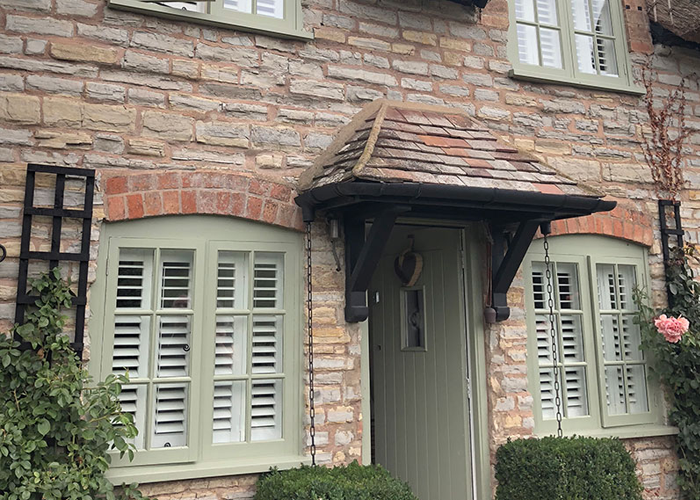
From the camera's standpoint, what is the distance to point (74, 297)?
142 inches

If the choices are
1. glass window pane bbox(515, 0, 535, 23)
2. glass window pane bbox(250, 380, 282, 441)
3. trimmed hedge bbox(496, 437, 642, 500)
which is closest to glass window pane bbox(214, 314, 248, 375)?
glass window pane bbox(250, 380, 282, 441)

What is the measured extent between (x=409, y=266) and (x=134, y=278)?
2305 mm

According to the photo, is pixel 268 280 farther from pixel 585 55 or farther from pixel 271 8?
pixel 585 55

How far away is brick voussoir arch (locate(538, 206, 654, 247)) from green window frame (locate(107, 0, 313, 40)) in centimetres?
259

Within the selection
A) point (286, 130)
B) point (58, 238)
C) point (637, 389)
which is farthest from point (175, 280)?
point (637, 389)

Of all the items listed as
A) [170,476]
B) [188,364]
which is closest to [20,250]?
[188,364]

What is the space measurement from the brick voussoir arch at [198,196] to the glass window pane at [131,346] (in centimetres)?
66

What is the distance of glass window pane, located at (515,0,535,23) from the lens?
5387 millimetres

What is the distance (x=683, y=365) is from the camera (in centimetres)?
502

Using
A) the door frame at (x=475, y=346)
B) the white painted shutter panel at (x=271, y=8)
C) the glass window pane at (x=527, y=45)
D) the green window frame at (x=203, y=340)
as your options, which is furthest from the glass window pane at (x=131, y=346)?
the glass window pane at (x=527, y=45)

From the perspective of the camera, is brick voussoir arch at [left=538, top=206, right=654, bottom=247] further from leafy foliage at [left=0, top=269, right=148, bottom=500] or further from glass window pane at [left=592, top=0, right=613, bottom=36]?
leafy foliage at [left=0, top=269, right=148, bottom=500]

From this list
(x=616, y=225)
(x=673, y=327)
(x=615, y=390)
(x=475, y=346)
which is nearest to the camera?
(x=475, y=346)

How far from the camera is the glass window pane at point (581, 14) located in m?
5.61

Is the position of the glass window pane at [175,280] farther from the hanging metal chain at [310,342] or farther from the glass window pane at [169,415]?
the hanging metal chain at [310,342]
